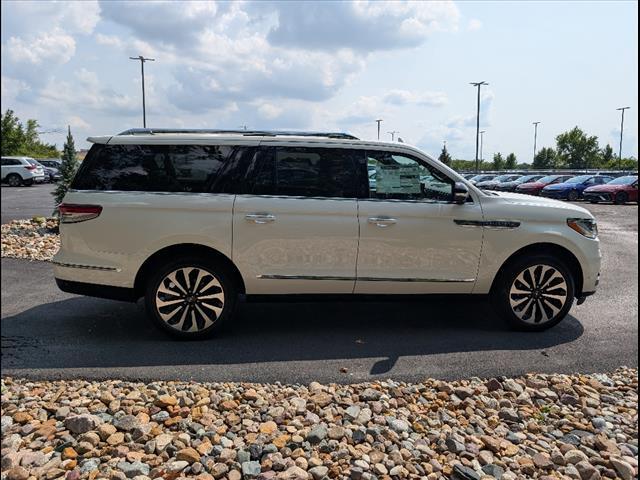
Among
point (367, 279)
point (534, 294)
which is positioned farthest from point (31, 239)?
point (534, 294)

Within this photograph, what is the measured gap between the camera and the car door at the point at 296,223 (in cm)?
483

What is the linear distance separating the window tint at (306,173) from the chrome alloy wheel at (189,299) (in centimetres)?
91

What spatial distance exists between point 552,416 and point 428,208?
6.95ft

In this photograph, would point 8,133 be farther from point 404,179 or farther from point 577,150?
point 577,150

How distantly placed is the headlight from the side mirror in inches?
43.5

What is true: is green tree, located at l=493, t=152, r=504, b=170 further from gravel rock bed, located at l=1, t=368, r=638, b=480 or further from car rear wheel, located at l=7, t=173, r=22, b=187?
gravel rock bed, located at l=1, t=368, r=638, b=480

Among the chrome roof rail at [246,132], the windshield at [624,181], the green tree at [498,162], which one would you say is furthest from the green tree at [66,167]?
the green tree at [498,162]

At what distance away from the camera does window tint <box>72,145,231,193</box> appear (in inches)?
190

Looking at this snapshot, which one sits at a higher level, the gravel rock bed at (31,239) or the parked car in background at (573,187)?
the parked car in background at (573,187)

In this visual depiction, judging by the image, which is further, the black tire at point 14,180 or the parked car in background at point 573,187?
the black tire at point 14,180

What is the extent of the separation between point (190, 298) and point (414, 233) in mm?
2077

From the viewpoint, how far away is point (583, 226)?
212 inches

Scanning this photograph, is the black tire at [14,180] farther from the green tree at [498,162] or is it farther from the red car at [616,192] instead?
the green tree at [498,162]

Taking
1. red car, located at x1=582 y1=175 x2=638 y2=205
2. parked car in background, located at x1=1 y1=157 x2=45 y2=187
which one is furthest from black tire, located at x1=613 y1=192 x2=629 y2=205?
parked car in background, located at x1=1 y1=157 x2=45 y2=187
